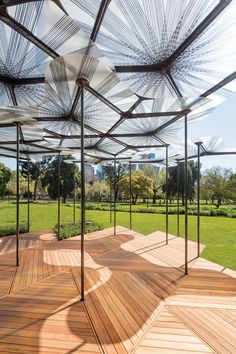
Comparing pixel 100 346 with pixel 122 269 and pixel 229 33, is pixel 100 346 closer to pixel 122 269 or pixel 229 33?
pixel 122 269

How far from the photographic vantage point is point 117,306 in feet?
12.3

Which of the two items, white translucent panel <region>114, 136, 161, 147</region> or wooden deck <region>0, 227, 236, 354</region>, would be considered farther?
white translucent panel <region>114, 136, 161, 147</region>

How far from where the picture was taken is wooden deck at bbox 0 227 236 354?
9.35ft

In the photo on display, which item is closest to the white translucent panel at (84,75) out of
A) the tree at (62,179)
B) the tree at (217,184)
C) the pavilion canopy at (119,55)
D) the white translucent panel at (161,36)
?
the pavilion canopy at (119,55)

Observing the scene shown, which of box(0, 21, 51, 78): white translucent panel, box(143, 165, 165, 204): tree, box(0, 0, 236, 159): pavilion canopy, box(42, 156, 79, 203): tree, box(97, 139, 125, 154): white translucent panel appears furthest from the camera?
box(143, 165, 165, 204): tree

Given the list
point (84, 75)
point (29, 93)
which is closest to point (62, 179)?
point (29, 93)

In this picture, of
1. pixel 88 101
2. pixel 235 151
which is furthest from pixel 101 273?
pixel 235 151

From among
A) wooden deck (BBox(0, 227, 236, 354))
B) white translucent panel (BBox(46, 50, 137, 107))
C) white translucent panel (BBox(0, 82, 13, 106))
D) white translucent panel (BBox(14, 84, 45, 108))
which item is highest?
white translucent panel (BBox(14, 84, 45, 108))

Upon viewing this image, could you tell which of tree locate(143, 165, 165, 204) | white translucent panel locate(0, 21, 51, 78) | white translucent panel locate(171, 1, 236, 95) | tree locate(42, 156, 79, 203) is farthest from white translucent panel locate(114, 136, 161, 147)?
tree locate(143, 165, 165, 204)

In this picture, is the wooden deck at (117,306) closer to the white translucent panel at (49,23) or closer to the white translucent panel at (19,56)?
the white translucent panel at (49,23)

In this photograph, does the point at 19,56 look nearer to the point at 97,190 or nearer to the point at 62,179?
the point at 62,179

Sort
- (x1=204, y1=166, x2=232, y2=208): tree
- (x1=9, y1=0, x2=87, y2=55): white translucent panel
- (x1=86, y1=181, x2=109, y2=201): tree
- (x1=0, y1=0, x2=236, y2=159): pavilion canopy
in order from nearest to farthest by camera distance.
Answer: (x1=9, y1=0, x2=87, y2=55): white translucent panel < (x1=0, y1=0, x2=236, y2=159): pavilion canopy < (x1=204, y1=166, x2=232, y2=208): tree < (x1=86, y1=181, x2=109, y2=201): tree

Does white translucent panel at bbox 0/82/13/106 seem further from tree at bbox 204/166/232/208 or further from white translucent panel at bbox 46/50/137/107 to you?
tree at bbox 204/166/232/208

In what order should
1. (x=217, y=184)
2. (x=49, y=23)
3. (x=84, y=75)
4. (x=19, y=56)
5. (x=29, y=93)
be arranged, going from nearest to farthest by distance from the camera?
1. (x=49, y=23)
2. (x=84, y=75)
3. (x=19, y=56)
4. (x=29, y=93)
5. (x=217, y=184)
